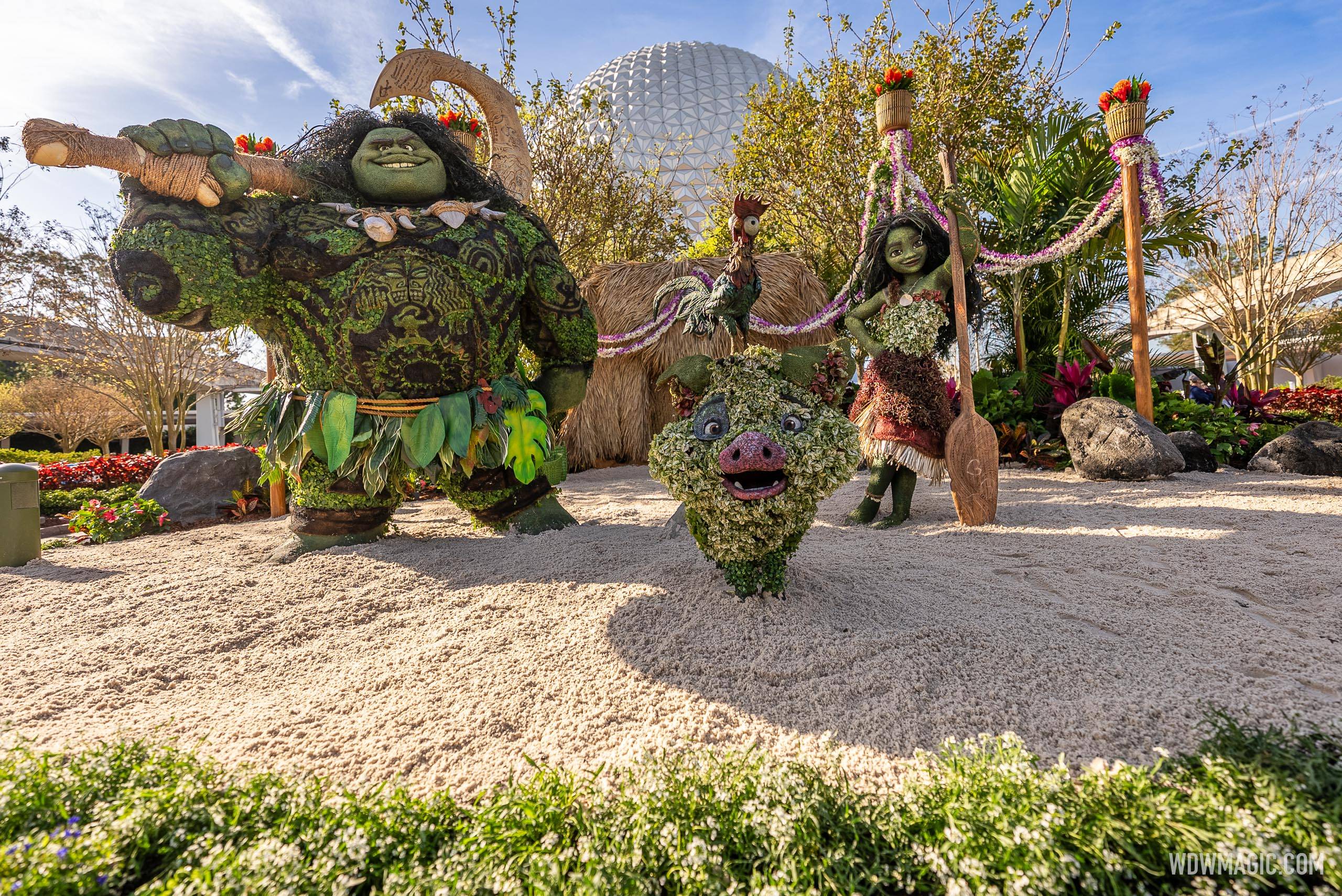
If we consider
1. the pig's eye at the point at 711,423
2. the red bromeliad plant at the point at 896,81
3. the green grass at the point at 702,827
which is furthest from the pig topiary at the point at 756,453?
the red bromeliad plant at the point at 896,81

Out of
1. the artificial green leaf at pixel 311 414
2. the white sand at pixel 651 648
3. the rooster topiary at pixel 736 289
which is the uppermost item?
the rooster topiary at pixel 736 289

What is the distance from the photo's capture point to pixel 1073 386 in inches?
217

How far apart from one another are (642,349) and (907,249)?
4.20 m

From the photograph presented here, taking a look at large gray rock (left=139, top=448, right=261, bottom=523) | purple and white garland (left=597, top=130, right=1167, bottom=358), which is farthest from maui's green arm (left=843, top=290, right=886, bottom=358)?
large gray rock (left=139, top=448, right=261, bottom=523)

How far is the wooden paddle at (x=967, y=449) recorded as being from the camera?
3.21m

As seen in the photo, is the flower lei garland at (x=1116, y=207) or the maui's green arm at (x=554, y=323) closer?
the maui's green arm at (x=554, y=323)

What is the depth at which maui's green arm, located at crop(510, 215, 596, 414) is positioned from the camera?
2881mm

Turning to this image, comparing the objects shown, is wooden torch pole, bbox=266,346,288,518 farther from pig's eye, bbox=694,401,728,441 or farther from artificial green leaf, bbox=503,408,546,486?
pig's eye, bbox=694,401,728,441

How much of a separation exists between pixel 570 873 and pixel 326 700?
94 centimetres

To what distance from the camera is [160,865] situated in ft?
3.14

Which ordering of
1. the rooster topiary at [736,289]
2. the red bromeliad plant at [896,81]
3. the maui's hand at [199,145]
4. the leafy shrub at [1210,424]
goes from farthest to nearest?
the leafy shrub at [1210,424] < the red bromeliad plant at [896,81] < the maui's hand at [199,145] < the rooster topiary at [736,289]

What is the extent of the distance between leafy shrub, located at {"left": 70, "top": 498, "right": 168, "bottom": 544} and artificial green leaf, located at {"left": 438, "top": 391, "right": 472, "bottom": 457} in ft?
9.54

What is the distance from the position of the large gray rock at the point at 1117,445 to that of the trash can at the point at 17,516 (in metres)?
6.49

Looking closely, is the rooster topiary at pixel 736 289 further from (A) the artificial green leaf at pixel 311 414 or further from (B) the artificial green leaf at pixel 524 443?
(A) the artificial green leaf at pixel 311 414
